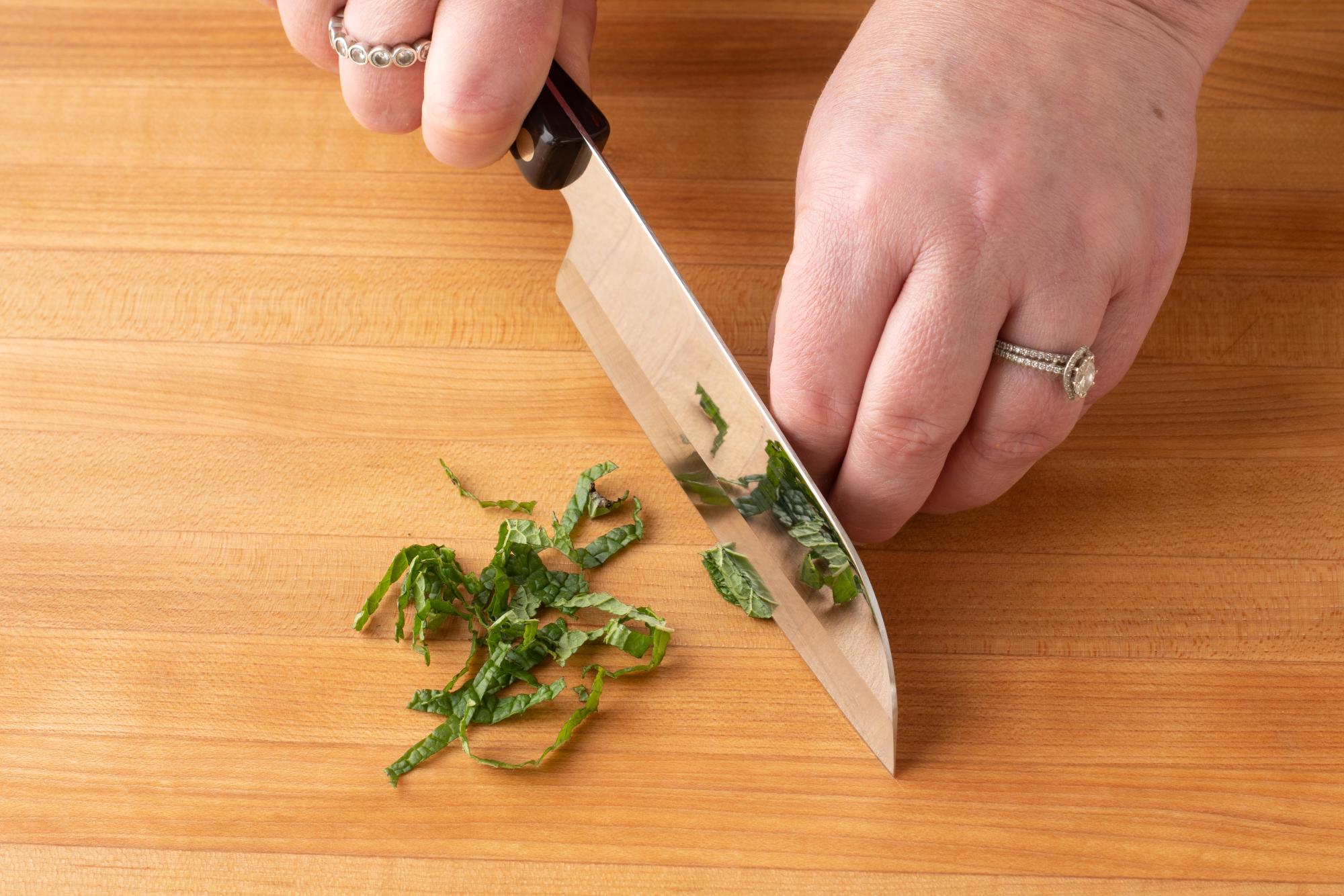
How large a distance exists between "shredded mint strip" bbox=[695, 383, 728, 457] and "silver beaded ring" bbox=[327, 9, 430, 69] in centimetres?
37

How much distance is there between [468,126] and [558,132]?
0.07 metres

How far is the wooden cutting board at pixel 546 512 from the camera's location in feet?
Answer: 2.76

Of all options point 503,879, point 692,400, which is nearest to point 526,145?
point 692,400

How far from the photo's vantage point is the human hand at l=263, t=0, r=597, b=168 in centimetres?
91

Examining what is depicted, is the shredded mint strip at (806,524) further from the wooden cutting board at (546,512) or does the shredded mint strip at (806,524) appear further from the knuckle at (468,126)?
the knuckle at (468,126)

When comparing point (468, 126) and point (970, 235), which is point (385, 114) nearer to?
point (468, 126)

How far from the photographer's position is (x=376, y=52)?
96 cm

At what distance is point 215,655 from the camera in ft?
3.01

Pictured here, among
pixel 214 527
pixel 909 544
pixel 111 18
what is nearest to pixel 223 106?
pixel 111 18

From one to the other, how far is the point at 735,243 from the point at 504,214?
0.78ft

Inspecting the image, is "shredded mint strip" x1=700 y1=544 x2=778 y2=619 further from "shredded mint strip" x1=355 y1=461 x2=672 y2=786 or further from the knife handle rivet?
the knife handle rivet

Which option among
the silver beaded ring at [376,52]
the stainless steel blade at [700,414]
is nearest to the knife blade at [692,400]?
the stainless steel blade at [700,414]

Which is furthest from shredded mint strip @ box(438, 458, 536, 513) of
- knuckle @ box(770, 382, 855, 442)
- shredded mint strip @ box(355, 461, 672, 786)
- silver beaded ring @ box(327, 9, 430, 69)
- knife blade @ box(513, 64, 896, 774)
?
silver beaded ring @ box(327, 9, 430, 69)

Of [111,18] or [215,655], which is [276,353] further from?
[111,18]
